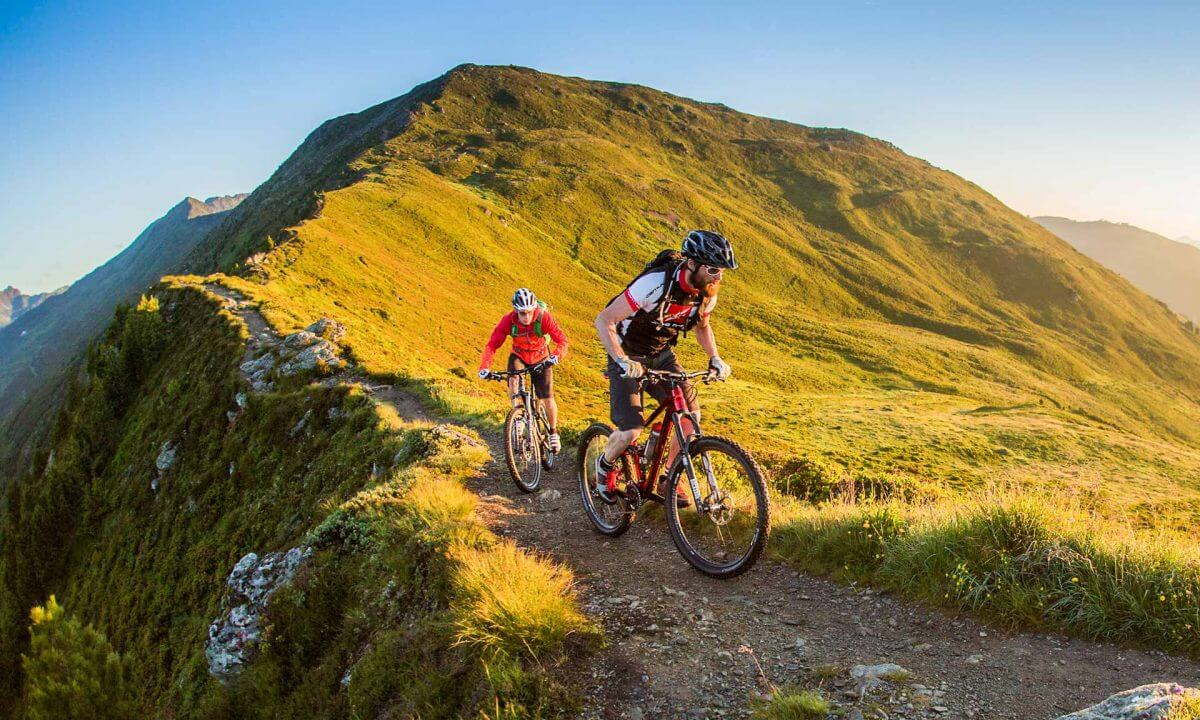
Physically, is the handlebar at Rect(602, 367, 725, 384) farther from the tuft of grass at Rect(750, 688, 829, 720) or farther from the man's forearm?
the tuft of grass at Rect(750, 688, 829, 720)

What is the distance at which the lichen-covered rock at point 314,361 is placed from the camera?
23297mm

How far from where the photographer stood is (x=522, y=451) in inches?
443

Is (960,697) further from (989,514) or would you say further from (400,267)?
(400,267)

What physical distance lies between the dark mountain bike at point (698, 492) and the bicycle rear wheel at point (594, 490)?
23mm

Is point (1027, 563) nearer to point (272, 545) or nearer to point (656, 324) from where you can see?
point (656, 324)

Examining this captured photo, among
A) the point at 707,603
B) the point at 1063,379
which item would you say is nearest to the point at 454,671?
the point at 707,603

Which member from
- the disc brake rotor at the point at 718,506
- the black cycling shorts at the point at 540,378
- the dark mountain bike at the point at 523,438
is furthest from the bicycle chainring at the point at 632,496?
the black cycling shorts at the point at 540,378

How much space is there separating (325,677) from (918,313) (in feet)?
467

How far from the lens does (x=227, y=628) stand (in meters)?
9.54

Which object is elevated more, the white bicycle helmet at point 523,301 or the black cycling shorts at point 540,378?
the white bicycle helmet at point 523,301

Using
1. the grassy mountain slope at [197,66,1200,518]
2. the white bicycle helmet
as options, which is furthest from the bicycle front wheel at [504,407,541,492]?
the grassy mountain slope at [197,66,1200,518]

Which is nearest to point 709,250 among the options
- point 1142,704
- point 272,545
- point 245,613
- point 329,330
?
point 1142,704

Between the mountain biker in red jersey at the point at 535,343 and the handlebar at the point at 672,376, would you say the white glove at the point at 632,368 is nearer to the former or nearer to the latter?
the handlebar at the point at 672,376

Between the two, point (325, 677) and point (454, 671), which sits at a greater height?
point (454, 671)
